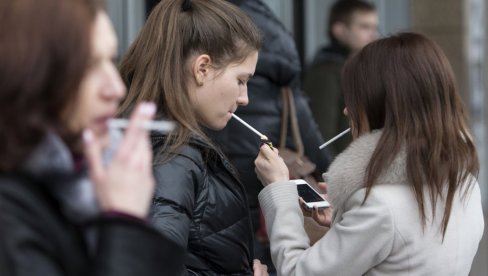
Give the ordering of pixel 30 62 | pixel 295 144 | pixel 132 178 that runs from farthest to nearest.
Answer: pixel 295 144
pixel 132 178
pixel 30 62

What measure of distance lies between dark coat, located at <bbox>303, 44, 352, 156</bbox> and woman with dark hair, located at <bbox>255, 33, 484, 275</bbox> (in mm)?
2972

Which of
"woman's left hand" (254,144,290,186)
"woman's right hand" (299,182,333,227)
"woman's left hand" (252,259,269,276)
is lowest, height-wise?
→ "woman's left hand" (252,259,269,276)

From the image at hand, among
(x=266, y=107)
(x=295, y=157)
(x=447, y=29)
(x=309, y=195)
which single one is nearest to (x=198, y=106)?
(x=309, y=195)

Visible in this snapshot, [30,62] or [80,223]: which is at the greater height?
[30,62]

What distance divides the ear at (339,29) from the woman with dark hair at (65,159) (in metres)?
4.75

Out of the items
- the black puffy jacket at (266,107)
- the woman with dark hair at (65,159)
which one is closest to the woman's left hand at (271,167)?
the black puffy jacket at (266,107)

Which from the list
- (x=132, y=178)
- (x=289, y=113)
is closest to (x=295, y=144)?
(x=289, y=113)

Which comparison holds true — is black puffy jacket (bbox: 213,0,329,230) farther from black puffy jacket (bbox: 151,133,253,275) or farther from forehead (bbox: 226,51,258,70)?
black puffy jacket (bbox: 151,133,253,275)

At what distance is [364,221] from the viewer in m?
2.77

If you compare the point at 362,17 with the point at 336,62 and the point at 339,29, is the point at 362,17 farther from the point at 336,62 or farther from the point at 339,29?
the point at 336,62

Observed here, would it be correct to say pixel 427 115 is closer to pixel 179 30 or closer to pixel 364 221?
pixel 364 221

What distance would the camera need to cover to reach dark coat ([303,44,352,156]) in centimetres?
598

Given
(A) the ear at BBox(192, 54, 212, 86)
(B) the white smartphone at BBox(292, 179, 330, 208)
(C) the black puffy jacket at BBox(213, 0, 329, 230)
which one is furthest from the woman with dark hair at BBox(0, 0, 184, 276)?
(C) the black puffy jacket at BBox(213, 0, 329, 230)

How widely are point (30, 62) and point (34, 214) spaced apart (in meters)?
0.23
